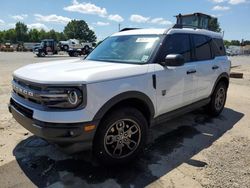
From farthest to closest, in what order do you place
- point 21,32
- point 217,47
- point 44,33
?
1. point 44,33
2. point 21,32
3. point 217,47

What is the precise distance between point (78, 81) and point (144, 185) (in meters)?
1.47

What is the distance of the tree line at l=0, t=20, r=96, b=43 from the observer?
94.8 metres

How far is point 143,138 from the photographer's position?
3650 mm

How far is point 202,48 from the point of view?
5051 millimetres

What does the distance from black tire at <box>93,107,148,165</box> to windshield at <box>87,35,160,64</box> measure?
2.88ft

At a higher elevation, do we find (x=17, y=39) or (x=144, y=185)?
(x=17, y=39)

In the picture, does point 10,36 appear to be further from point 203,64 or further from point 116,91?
point 116,91

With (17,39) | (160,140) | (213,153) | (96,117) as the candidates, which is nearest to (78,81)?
(96,117)

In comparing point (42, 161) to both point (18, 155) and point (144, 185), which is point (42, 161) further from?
point (144, 185)

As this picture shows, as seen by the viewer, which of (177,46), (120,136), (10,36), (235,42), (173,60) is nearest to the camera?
(120,136)

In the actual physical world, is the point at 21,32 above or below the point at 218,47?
above

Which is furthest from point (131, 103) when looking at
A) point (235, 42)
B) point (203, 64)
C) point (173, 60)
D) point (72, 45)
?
point (235, 42)

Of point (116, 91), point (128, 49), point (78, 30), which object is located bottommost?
point (116, 91)

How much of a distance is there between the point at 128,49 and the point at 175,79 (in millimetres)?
905
